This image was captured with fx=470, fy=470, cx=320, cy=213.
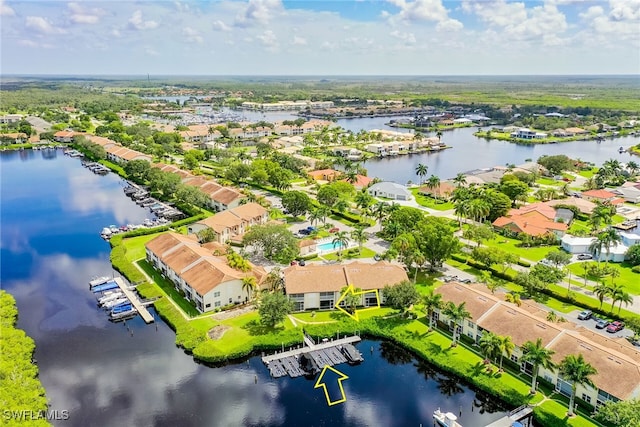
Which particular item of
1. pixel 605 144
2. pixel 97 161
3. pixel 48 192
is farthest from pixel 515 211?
pixel 605 144

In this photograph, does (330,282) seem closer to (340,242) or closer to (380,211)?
(340,242)

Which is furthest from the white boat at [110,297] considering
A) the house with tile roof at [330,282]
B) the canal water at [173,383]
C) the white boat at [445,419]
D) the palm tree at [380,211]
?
the palm tree at [380,211]

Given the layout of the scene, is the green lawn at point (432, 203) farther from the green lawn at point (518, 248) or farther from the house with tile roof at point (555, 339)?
the house with tile roof at point (555, 339)

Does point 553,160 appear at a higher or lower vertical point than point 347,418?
higher

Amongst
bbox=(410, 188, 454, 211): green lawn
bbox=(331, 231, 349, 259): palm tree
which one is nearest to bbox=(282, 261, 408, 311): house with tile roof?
bbox=(331, 231, 349, 259): palm tree

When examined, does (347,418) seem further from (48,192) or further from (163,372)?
(48,192)

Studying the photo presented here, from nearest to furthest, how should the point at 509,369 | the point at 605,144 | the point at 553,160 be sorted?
the point at 509,369 → the point at 553,160 → the point at 605,144

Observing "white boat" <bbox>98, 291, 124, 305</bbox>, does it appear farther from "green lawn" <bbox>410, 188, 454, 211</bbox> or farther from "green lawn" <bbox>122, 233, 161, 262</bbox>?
"green lawn" <bbox>410, 188, 454, 211</bbox>
